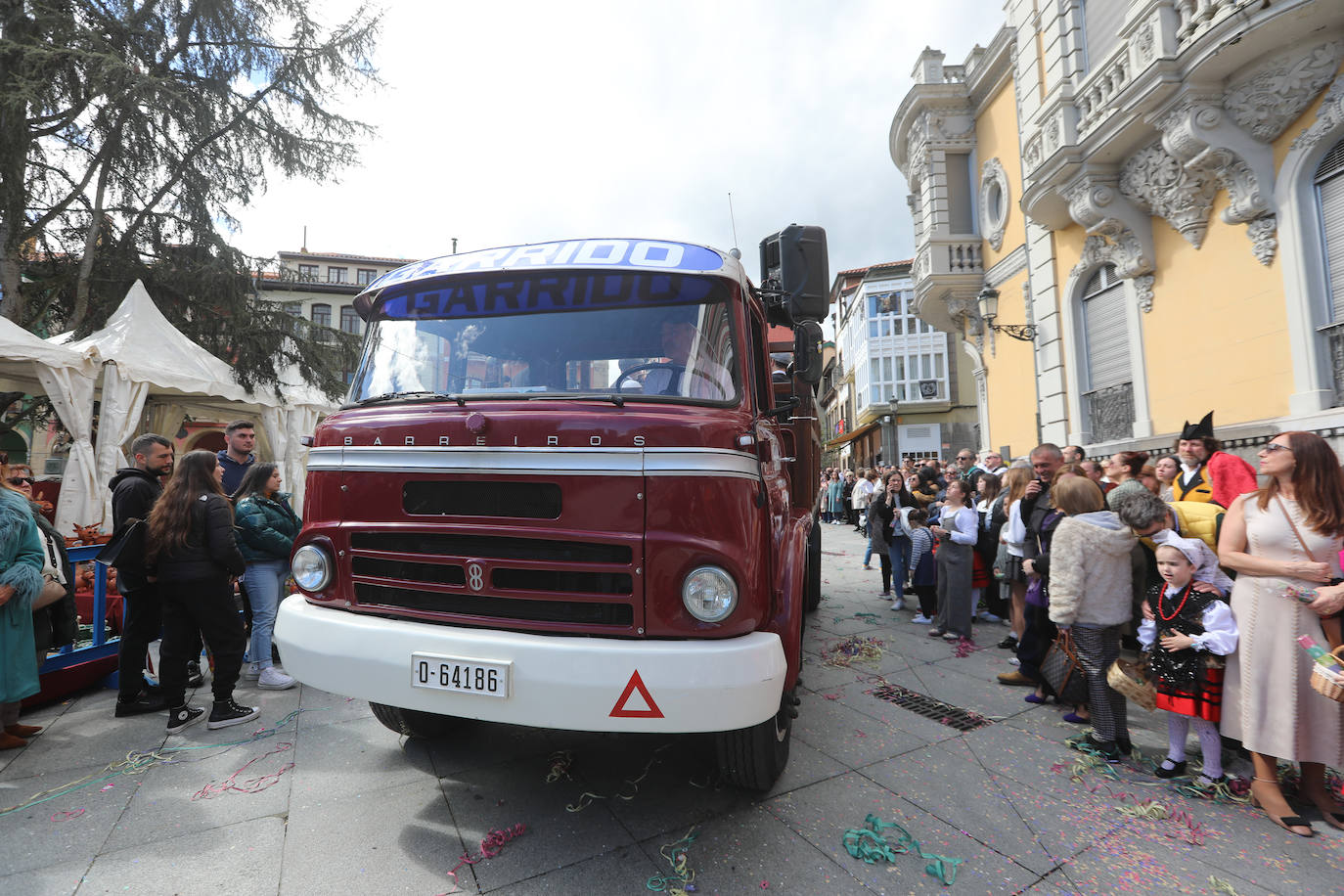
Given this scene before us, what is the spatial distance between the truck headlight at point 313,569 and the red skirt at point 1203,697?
4.33 meters

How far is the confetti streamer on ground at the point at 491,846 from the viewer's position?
8.59 feet

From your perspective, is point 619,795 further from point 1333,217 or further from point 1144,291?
point 1144,291

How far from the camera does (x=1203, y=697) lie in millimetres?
3248

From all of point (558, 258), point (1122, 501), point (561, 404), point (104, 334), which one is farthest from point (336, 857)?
point (104, 334)

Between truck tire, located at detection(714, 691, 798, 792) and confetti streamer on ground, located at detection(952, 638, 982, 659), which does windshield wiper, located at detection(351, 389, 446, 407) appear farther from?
confetti streamer on ground, located at detection(952, 638, 982, 659)

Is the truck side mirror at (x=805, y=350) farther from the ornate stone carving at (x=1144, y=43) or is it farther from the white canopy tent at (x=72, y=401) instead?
the white canopy tent at (x=72, y=401)

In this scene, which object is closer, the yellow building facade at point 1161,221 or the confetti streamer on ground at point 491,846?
the confetti streamer on ground at point 491,846

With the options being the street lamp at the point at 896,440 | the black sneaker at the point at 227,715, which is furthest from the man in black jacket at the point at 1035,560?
the street lamp at the point at 896,440

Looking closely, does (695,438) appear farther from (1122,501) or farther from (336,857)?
(1122,501)

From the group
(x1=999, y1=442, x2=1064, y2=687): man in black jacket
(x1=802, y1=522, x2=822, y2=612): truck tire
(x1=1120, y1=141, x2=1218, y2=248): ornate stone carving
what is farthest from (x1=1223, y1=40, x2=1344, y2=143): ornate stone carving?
(x1=802, y1=522, x2=822, y2=612): truck tire

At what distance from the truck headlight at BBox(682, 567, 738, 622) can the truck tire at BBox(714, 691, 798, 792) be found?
0.75 metres

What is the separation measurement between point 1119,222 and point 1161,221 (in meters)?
0.49

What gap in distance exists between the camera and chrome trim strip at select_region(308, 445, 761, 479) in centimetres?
254

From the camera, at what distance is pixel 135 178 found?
473 inches
